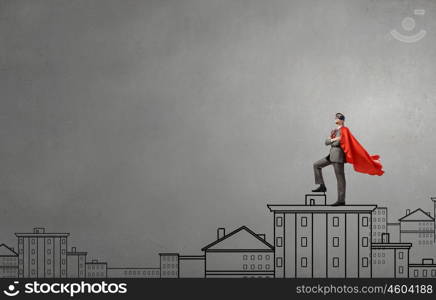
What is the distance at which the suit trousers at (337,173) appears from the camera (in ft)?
19.0

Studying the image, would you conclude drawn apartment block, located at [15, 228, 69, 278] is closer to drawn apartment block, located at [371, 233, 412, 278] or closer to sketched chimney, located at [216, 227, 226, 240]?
sketched chimney, located at [216, 227, 226, 240]

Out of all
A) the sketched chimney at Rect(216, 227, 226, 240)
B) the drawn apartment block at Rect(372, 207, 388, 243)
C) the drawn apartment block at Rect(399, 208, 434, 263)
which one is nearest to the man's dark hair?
the drawn apartment block at Rect(372, 207, 388, 243)

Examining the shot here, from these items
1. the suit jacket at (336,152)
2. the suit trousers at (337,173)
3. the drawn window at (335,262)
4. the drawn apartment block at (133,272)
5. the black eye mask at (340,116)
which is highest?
the black eye mask at (340,116)

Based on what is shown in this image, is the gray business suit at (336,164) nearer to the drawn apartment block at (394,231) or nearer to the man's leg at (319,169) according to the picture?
the man's leg at (319,169)

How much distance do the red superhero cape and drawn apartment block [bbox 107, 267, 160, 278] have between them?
5.73 feet

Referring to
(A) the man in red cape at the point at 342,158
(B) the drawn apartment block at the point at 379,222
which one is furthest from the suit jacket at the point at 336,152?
(B) the drawn apartment block at the point at 379,222

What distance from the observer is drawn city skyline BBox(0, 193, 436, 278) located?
5809 mm

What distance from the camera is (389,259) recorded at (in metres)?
5.80

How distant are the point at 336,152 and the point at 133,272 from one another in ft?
6.06

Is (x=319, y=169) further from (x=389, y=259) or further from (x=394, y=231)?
(x=389, y=259)

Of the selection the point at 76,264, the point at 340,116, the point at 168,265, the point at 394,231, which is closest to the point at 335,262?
the point at 394,231

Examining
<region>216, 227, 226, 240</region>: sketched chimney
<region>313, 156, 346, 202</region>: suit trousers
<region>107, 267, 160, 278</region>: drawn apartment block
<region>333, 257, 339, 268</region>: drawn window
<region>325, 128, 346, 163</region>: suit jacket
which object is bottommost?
<region>107, 267, 160, 278</region>: drawn apartment block

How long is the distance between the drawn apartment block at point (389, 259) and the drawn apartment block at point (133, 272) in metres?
1.71

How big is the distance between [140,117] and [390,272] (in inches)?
90.8
